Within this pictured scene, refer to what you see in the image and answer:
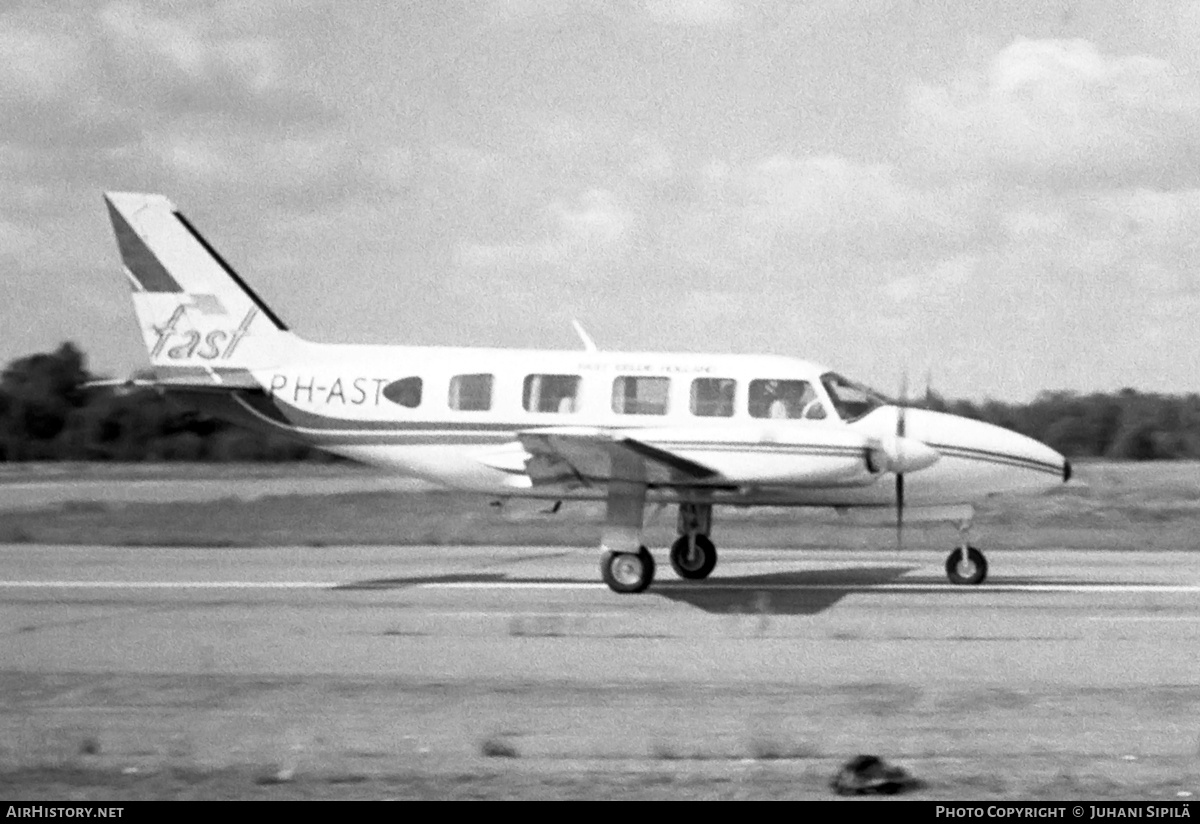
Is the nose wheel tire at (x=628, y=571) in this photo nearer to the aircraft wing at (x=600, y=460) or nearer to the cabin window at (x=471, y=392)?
the aircraft wing at (x=600, y=460)

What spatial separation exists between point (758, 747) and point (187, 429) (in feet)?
124

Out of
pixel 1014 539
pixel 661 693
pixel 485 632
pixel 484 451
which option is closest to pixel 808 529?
pixel 1014 539

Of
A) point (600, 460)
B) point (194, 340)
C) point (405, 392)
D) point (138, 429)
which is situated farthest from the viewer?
point (138, 429)

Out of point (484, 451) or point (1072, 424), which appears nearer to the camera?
point (484, 451)

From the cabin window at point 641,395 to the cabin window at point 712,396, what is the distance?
1.17 ft

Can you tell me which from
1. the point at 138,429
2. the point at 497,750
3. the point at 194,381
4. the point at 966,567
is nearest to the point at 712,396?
the point at 966,567

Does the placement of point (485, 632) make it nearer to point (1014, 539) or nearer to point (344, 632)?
point (344, 632)

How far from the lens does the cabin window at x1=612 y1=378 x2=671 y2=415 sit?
64.5 ft

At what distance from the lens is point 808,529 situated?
3081cm

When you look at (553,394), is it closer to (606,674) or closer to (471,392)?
(471,392)

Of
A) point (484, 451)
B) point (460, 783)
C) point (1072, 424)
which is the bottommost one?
point (460, 783)

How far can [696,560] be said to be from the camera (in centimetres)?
2034

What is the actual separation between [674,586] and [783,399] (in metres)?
2.63

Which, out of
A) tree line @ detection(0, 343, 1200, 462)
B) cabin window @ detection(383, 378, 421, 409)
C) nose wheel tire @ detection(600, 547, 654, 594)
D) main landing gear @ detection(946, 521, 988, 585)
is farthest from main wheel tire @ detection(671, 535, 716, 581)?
tree line @ detection(0, 343, 1200, 462)
